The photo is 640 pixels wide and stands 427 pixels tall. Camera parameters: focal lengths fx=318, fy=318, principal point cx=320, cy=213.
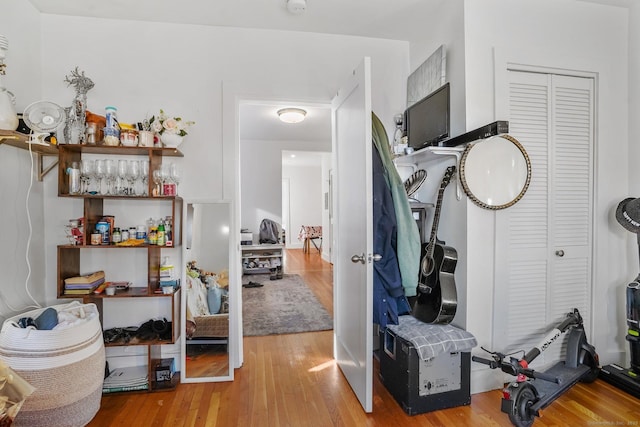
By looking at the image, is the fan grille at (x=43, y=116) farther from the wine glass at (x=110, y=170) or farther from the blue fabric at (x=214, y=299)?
the blue fabric at (x=214, y=299)

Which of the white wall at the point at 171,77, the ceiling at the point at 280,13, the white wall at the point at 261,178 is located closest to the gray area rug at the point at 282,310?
the white wall at the point at 171,77

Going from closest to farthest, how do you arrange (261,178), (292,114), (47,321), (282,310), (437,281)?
(47,321), (437,281), (282,310), (292,114), (261,178)

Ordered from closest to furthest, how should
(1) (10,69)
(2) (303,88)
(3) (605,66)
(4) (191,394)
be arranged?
(1) (10,69), (4) (191,394), (3) (605,66), (2) (303,88)

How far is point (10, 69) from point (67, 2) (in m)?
0.58

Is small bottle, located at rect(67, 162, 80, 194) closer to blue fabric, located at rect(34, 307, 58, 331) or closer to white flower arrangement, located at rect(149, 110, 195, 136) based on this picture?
white flower arrangement, located at rect(149, 110, 195, 136)

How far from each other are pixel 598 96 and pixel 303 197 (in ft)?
24.0

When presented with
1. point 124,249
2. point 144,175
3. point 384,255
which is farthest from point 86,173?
point 384,255

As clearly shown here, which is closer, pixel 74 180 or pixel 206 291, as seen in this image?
pixel 74 180

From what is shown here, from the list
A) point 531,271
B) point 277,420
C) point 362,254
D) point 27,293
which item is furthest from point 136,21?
point 531,271

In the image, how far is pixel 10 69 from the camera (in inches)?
76.0

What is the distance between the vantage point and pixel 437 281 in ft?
6.55

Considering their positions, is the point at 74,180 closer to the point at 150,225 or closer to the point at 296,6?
the point at 150,225

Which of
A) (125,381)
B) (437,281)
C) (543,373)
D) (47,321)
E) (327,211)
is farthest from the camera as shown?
(327,211)

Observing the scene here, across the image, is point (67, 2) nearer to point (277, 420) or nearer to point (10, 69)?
point (10, 69)
